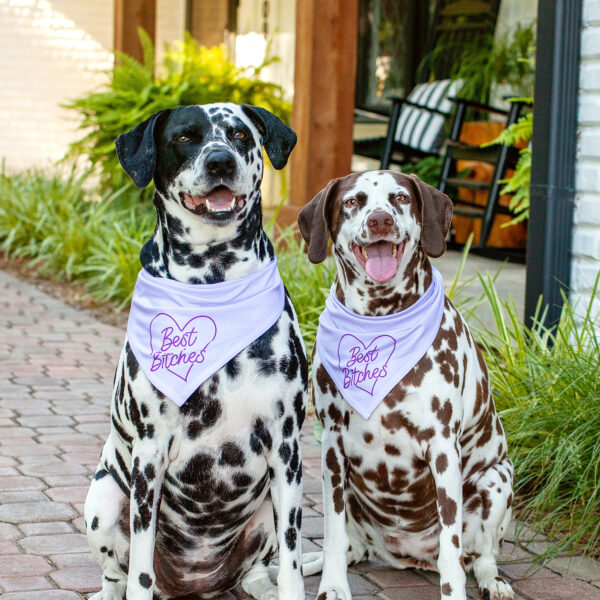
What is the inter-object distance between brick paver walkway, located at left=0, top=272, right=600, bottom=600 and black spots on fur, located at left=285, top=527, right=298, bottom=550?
54cm

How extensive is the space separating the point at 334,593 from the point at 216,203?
138 cm

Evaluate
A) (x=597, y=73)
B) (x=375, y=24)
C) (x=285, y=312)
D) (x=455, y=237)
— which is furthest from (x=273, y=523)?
(x=375, y=24)

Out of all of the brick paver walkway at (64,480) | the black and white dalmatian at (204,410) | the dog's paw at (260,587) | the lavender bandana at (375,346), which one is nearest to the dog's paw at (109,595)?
the black and white dalmatian at (204,410)

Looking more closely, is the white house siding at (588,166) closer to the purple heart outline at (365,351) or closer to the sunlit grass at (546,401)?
the sunlit grass at (546,401)

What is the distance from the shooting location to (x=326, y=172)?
885 centimetres

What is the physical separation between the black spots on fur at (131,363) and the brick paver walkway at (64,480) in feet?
2.99

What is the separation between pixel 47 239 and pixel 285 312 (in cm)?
743

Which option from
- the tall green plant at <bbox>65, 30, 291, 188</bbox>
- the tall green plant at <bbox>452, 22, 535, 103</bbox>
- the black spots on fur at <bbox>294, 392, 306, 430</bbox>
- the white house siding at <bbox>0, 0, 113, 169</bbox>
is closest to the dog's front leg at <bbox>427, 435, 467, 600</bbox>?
the black spots on fur at <bbox>294, 392, 306, 430</bbox>

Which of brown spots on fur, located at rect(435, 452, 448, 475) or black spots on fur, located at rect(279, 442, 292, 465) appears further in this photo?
brown spots on fur, located at rect(435, 452, 448, 475)

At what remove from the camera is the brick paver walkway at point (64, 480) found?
149 inches

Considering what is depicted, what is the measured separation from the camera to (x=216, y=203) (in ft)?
10.5

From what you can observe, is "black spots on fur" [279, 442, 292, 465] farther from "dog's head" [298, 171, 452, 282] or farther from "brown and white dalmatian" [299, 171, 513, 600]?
"dog's head" [298, 171, 452, 282]

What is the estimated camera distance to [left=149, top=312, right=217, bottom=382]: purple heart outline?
327 cm

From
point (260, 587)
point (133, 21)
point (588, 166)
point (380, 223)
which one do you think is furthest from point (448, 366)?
point (133, 21)
